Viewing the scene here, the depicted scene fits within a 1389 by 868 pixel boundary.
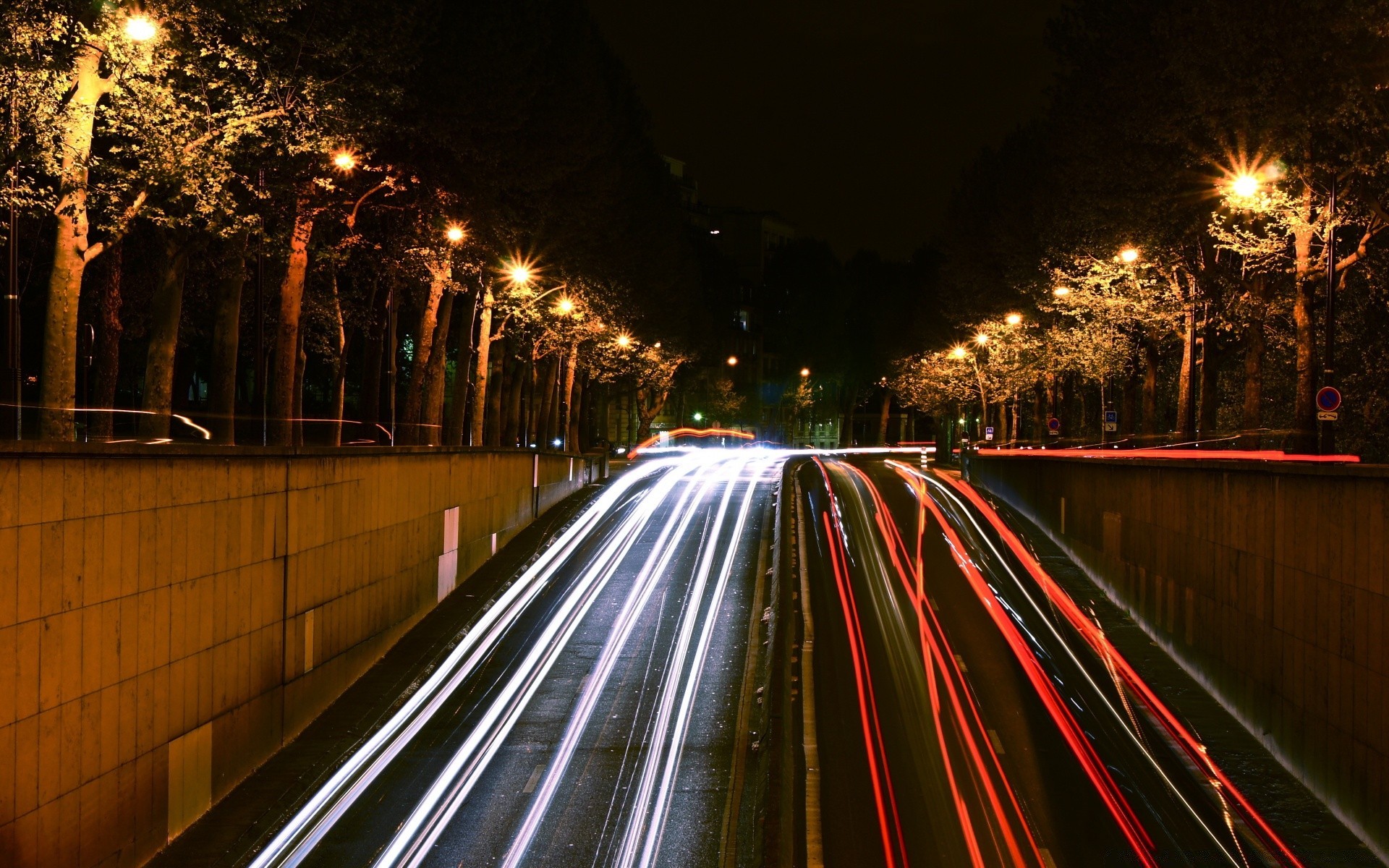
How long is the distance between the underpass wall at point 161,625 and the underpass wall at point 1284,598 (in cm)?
1142

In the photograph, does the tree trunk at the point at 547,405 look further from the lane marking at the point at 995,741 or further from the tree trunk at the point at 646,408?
the lane marking at the point at 995,741

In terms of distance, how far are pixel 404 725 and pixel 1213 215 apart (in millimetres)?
23535

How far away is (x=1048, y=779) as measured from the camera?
1627cm

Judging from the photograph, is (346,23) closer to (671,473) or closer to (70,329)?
(70,329)

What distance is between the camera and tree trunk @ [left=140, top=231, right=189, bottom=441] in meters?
26.6

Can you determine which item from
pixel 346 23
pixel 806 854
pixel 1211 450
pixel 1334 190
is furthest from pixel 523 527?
pixel 806 854

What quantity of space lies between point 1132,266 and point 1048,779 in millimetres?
27386

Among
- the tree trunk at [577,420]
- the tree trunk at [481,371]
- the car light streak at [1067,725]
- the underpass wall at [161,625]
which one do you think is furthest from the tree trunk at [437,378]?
the tree trunk at [577,420]

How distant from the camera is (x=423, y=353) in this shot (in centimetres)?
3866

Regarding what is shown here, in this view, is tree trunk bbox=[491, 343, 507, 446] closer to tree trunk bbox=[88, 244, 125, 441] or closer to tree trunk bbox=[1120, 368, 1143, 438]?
tree trunk bbox=[88, 244, 125, 441]

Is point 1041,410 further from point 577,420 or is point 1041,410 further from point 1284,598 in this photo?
point 1284,598

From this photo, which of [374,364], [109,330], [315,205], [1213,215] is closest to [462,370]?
[374,364]

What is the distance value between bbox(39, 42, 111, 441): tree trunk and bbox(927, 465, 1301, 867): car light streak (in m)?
15.6

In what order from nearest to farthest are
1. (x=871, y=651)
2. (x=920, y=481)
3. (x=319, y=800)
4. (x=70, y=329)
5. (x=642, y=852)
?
1. (x=642, y=852)
2. (x=319, y=800)
3. (x=70, y=329)
4. (x=871, y=651)
5. (x=920, y=481)
